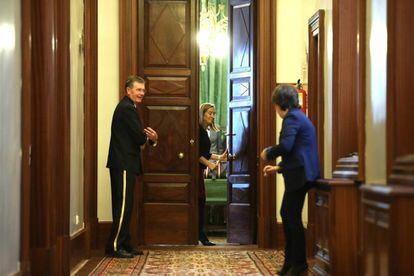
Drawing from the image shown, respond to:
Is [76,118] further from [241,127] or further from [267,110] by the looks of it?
[241,127]

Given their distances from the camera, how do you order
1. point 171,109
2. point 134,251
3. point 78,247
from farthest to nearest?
point 171,109
point 134,251
point 78,247

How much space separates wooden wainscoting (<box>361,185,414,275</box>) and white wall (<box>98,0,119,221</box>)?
4777 millimetres

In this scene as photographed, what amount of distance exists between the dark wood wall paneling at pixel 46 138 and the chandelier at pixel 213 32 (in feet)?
20.0

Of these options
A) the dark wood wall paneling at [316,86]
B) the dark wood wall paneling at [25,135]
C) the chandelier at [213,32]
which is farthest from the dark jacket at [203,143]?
the dark wood wall paneling at [25,135]

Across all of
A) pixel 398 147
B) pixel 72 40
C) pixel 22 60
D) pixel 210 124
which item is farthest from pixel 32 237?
pixel 210 124

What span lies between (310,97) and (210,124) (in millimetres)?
2097

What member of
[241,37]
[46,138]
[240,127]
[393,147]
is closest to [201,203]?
[240,127]

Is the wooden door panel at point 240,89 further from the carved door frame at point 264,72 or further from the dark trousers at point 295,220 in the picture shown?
the dark trousers at point 295,220

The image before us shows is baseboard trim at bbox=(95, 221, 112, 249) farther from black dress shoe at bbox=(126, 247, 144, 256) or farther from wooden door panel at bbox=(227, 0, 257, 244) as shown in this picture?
wooden door panel at bbox=(227, 0, 257, 244)

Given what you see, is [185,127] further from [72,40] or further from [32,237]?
[32,237]

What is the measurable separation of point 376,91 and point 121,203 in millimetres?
→ 3519

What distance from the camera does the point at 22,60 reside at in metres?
4.94

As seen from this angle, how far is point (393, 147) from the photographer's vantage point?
149 inches

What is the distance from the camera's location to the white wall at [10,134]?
448 cm
